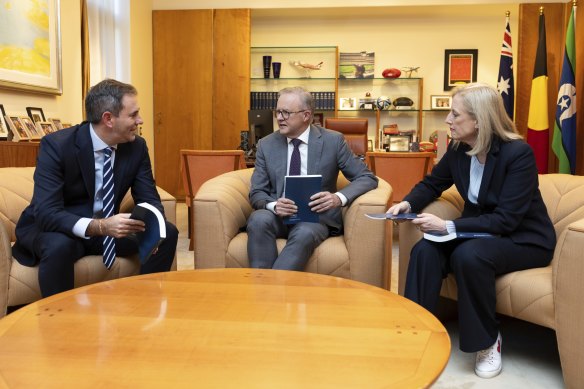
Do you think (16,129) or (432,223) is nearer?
(432,223)

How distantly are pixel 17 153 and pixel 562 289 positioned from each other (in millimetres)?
3393

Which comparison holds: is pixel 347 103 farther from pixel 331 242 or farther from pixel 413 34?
pixel 331 242

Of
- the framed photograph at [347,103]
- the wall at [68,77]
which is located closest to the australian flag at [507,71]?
the framed photograph at [347,103]

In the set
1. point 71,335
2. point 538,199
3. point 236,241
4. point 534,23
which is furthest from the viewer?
point 534,23

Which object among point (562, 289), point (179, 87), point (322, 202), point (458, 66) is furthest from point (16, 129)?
point (458, 66)

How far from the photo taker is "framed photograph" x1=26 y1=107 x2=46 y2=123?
4.83 meters

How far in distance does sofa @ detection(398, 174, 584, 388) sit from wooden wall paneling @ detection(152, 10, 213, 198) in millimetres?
5382

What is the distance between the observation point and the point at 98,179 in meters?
2.64

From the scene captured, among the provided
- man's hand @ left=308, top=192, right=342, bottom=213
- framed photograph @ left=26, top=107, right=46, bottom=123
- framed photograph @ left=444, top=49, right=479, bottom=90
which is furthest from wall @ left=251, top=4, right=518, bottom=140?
man's hand @ left=308, top=192, right=342, bottom=213

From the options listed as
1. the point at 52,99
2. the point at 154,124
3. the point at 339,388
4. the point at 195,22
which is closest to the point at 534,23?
the point at 195,22

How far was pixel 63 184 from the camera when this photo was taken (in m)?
2.53

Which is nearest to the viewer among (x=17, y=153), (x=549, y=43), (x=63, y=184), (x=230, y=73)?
(x=63, y=184)

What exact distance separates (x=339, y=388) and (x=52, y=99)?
16.2 ft

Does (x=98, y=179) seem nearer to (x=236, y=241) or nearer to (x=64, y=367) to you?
(x=236, y=241)
